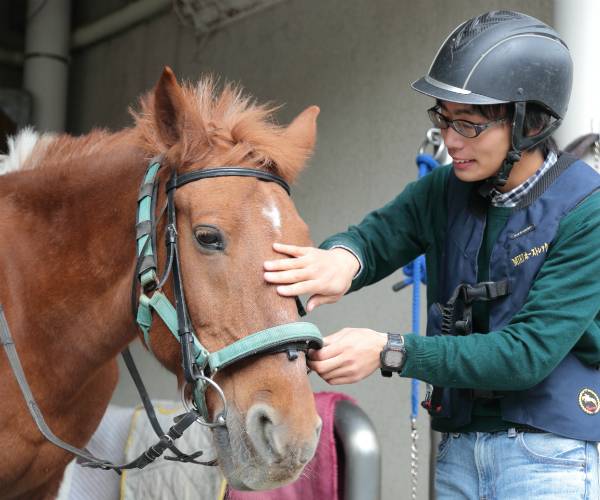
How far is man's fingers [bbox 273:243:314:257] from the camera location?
1.21 metres

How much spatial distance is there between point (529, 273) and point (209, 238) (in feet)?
2.47

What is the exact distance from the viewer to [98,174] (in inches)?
60.5

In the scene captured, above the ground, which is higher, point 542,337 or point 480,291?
point 480,291

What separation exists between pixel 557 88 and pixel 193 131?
0.94 meters

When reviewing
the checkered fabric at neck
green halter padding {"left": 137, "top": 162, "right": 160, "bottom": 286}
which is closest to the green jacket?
the checkered fabric at neck

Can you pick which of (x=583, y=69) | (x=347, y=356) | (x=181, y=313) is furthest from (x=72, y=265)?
(x=583, y=69)

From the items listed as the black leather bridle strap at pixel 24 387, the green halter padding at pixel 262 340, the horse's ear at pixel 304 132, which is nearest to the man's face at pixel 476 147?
the horse's ear at pixel 304 132

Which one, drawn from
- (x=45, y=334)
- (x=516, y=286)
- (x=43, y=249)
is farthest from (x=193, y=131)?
(x=516, y=286)

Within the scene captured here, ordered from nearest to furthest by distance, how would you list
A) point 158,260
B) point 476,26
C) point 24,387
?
point 158,260 → point 24,387 → point 476,26

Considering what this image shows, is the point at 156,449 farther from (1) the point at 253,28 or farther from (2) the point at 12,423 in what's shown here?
(1) the point at 253,28

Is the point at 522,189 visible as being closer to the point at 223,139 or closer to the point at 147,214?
the point at 223,139

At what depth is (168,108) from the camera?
1370 millimetres

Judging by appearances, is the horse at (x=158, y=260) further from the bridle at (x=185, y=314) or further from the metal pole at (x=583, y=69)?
the metal pole at (x=583, y=69)

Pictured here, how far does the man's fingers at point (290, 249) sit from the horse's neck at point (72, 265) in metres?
0.48
